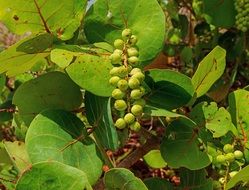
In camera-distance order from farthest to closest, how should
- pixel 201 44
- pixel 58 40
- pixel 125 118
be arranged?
pixel 201 44, pixel 58 40, pixel 125 118

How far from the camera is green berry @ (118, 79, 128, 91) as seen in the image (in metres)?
0.77

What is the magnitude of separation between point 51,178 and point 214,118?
0.30m

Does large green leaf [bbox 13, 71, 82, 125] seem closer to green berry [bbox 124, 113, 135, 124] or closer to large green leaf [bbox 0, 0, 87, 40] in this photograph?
large green leaf [bbox 0, 0, 87, 40]

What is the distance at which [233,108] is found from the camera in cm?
94

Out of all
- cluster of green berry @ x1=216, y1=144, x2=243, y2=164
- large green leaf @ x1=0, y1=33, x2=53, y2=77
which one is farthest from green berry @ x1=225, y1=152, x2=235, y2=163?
large green leaf @ x1=0, y1=33, x2=53, y2=77

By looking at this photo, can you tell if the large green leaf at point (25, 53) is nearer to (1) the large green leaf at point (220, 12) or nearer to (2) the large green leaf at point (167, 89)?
(2) the large green leaf at point (167, 89)

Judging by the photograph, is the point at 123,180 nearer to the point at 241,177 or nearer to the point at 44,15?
the point at 241,177

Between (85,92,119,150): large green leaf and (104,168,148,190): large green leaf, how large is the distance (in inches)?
2.5

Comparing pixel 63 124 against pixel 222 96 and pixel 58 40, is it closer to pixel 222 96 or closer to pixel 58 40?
pixel 58 40

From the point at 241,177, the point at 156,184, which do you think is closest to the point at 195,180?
the point at 156,184

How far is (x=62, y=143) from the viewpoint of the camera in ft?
2.84

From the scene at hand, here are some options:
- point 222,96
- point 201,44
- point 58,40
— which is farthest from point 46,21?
point 201,44

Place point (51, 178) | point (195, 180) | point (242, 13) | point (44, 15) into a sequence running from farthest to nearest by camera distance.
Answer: point (242, 13), point (195, 180), point (44, 15), point (51, 178)

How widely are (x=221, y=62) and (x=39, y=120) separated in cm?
30
